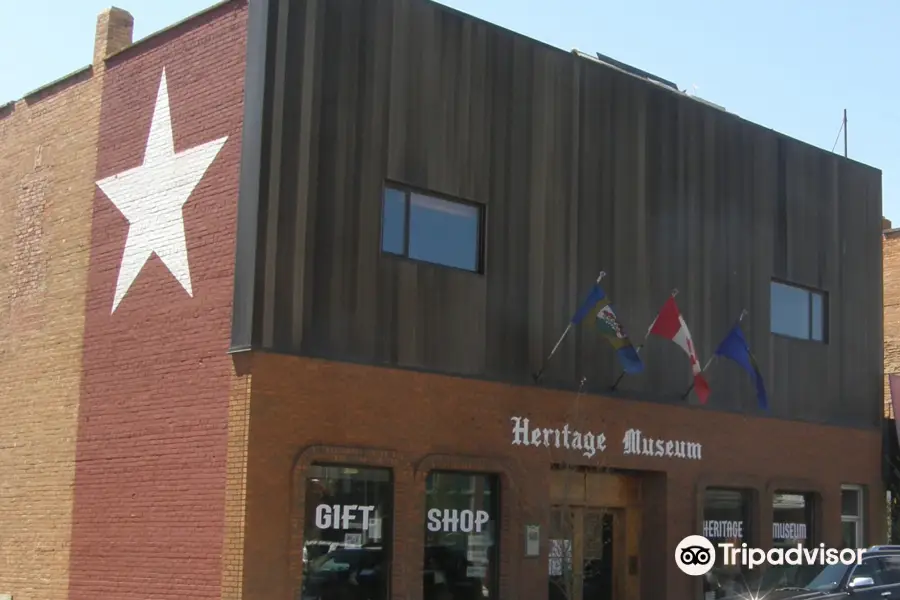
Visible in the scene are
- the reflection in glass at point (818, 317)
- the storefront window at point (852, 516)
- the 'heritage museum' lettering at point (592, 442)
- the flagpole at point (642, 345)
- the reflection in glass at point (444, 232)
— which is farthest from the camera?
the storefront window at point (852, 516)

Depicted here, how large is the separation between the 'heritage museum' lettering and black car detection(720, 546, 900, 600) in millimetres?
3285

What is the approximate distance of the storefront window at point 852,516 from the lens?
87.6 feet

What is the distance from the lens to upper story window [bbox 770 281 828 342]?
83.1ft

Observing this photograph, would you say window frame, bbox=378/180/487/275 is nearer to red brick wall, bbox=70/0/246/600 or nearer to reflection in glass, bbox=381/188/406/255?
reflection in glass, bbox=381/188/406/255

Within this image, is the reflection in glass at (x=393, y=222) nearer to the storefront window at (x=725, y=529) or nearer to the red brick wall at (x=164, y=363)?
the red brick wall at (x=164, y=363)

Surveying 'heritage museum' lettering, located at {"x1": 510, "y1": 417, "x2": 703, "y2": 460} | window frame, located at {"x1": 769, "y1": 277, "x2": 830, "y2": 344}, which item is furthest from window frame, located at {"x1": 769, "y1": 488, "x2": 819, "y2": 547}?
'heritage museum' lettering, located at {"x1": 510, "y1": 417, "x2": 703, "y2": 460}

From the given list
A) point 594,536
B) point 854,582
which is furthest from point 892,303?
point 854,582

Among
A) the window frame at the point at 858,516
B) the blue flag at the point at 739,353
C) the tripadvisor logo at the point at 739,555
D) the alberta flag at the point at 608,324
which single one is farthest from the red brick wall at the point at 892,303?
the alberta flag at the point at 608,324

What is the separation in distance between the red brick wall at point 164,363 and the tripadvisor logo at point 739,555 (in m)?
9.29

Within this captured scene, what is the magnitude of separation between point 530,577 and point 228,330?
6276 mm

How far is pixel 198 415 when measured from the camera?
55.3 feet

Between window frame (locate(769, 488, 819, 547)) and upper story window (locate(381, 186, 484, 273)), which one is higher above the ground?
upper story window (locate(381, 186, 484, 273))

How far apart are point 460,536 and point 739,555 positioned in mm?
7572

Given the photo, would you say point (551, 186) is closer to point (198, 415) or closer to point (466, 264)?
point (466, 264)
